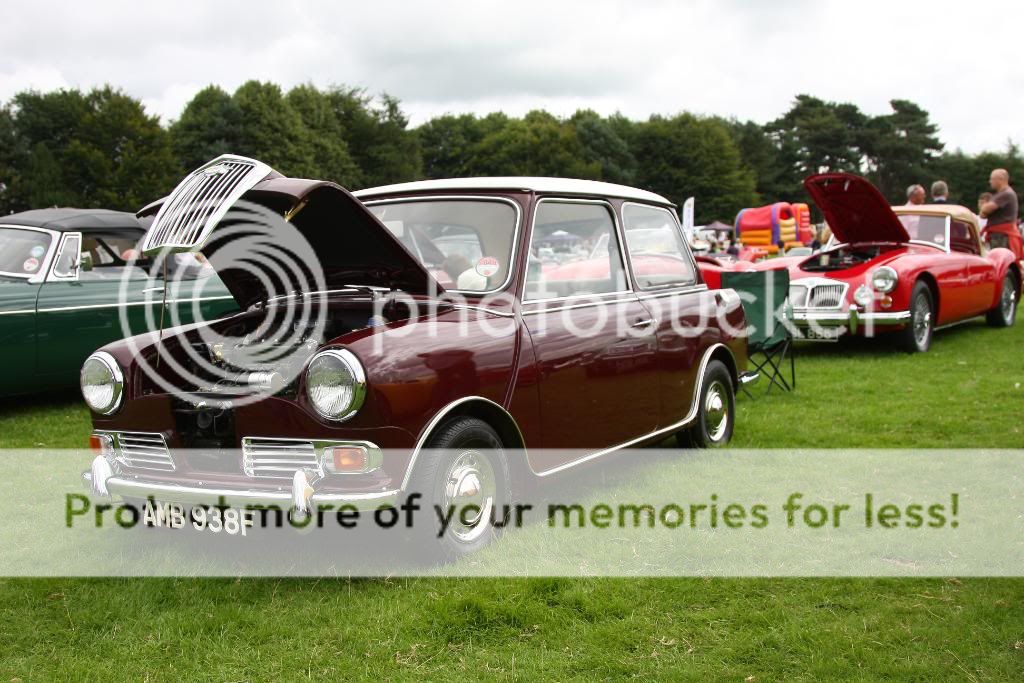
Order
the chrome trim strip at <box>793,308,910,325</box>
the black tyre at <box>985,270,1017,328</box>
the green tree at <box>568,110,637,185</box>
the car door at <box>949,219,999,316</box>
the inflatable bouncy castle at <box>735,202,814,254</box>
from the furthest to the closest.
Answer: the green tree at <box>568,110,637,185</box>, the inflatable bouncy castle at <box>735,202,814,254</box>, the black tyre at <box>985,270,1017,328</box>, the car door at <box>949,219,999,316</box>, the chrome trim strip at <box>793,308,910,325</box>

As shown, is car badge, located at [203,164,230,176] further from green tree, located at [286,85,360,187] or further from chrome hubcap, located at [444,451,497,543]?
green tree, located at [286,85,360,187]

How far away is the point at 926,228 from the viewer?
37.6 feet

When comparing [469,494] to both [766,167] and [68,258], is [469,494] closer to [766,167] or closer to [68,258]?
[68,258]

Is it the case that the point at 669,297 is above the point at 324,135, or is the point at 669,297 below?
below

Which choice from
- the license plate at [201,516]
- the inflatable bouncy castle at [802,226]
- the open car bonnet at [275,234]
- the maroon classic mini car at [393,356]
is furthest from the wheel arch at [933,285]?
the inflatable bouncy castle at [802,226]

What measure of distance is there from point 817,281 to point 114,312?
710cm

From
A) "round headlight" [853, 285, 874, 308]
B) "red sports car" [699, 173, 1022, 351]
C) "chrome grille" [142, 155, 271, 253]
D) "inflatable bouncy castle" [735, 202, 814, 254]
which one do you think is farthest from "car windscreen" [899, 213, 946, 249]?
"inflatable bouncy castle" [735, 202, 814, 254]

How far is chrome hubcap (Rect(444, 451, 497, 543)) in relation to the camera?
12.6ft

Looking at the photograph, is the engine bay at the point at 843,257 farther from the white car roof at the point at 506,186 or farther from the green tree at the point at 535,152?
the green tree at the point at 535,152

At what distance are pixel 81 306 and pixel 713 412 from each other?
5130mm

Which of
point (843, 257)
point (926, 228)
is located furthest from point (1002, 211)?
point (843, 257)

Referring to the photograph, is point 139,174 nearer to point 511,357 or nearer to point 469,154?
point 469,154

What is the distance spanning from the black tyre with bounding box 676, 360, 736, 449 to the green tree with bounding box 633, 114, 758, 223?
7384 centimetres

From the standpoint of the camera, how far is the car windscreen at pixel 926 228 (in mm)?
11336
